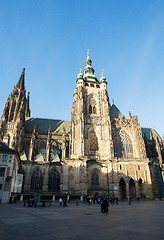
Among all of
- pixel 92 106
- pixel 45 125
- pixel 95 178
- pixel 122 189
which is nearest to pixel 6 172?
pixel 95 178

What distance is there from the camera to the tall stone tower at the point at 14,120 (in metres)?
36.1

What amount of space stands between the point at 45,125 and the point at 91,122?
16.2 metres

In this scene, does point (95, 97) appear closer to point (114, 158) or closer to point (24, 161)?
point (114, 158)

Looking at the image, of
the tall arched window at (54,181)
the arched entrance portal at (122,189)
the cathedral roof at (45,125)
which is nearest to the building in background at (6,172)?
the tall arched window at (54,181)

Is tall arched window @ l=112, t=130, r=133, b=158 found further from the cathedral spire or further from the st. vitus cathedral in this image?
the cathedral spire

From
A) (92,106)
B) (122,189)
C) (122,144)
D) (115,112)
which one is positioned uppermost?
(92,106)

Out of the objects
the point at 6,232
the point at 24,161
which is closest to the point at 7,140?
the point at 24,161

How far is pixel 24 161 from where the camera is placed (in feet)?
112

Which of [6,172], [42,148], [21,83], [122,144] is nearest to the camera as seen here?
[6,172]

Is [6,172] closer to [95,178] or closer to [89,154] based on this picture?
[89,154]

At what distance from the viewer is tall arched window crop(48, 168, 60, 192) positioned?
1308 inches

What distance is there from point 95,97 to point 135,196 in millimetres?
25180

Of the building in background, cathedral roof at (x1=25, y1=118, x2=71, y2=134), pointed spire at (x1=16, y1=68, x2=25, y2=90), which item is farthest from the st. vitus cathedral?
the building in background

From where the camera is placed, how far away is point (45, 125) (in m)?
48.0
